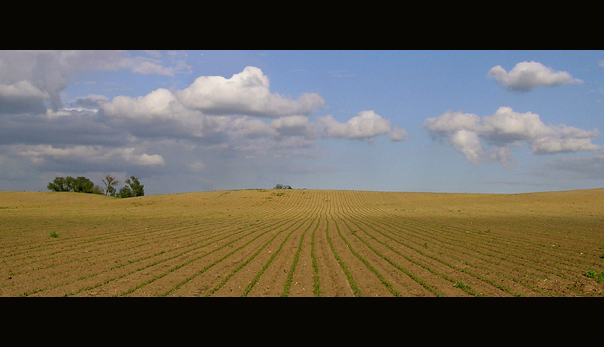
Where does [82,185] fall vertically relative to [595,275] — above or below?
above

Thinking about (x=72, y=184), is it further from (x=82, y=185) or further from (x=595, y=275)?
(x=595, y=275)

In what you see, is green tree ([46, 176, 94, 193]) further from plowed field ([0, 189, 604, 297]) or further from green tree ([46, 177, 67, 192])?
plowed field ([0, 189, 604, 297])

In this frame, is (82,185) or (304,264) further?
(82,185)

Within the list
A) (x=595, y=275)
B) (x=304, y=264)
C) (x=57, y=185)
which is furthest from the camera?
(x=57, y=185)

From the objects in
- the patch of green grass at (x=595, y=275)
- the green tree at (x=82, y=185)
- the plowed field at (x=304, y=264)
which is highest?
the green tree at (x=82, y=185)

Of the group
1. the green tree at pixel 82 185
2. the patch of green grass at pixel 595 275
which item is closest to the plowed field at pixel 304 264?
the patch of green grass at pixel 595 275

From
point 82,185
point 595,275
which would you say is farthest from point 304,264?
point 82,185

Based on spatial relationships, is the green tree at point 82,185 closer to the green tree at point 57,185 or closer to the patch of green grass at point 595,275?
the green tree at point 57,185

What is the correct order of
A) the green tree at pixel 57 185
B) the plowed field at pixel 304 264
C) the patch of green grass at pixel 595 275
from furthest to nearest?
the green tree at pixel 57 185
the patch of green grass at pixel 595 275
the plowed field at pixel 304 264

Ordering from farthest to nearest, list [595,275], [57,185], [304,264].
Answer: [57,185] < [304,264] < [595,275]

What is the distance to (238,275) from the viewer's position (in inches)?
446
